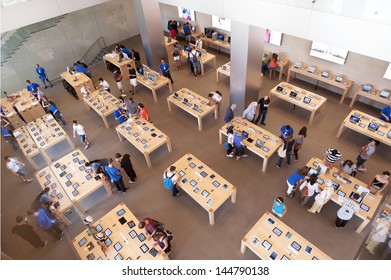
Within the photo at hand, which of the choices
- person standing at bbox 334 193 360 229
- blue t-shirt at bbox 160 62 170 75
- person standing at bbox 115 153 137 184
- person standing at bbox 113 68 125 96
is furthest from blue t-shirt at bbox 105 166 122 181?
person standing at bbox 334 193 360 229

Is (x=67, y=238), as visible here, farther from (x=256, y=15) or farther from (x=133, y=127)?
(x=256, y=15)

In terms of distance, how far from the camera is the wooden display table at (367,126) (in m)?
7.32

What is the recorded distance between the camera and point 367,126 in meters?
7.66

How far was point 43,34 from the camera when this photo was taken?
11531mm

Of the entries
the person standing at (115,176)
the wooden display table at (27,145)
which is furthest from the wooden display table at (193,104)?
the wooden display table at (27,145)

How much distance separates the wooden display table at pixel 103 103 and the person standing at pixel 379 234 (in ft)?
26.7

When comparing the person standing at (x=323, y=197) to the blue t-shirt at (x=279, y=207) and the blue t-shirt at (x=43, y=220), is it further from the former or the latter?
the blue t-shirt at (x=43, y=220)

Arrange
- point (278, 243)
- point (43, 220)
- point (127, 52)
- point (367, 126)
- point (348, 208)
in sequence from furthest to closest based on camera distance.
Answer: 1. point (127, 52)
2. point (367, 126)
3. point (43, 220)
4. point (348, 208)
5. point (278, 243)

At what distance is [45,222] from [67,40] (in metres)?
9.65

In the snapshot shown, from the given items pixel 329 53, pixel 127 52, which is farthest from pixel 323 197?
pixel 127 52

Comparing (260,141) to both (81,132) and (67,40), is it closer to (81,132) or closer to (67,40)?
(81,132)

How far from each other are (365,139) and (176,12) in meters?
A: 11.3
